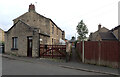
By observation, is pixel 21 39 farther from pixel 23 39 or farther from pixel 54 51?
pixel 54 51

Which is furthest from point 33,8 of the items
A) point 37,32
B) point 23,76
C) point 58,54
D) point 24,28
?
point 23,76

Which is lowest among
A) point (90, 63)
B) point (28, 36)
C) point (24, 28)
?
point (90, 63)

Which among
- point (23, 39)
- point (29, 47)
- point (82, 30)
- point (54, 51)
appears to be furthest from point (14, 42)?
point (82, 30)

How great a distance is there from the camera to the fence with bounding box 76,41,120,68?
896 cm

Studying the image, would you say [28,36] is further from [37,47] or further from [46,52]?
[46,52]

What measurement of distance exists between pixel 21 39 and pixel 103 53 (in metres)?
11.3

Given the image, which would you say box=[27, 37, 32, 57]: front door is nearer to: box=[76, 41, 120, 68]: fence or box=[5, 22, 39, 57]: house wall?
box=[5, 22, 39, 57]: house wall

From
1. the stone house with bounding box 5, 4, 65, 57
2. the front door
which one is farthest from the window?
the front door

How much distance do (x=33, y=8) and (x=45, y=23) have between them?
418 cm

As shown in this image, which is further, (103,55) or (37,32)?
(37,32)

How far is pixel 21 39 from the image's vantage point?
618 inches

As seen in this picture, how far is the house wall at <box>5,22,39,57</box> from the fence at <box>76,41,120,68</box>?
6.97 metres

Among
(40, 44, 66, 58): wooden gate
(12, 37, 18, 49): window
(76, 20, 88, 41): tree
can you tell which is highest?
(76, 20, 88, 41): tree

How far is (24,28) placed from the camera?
50.9 feet
